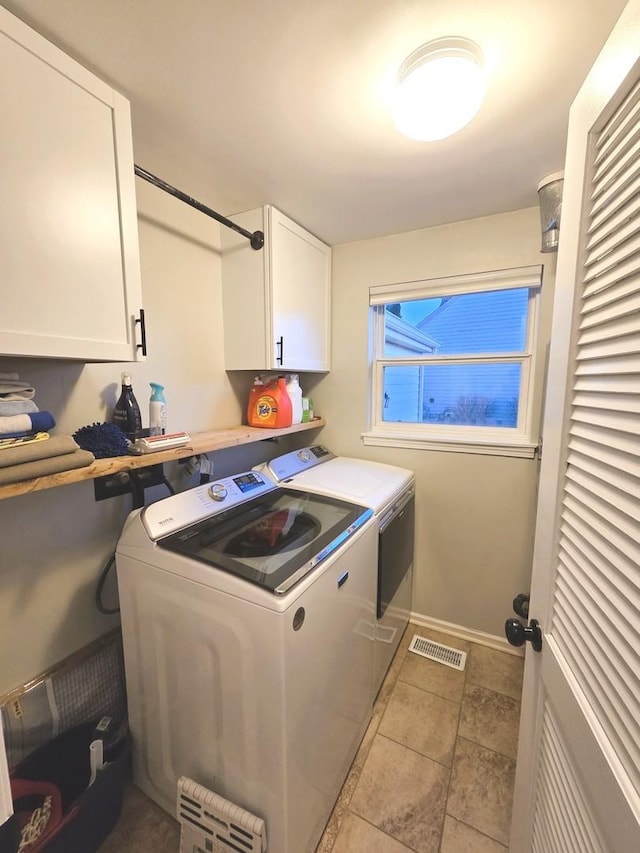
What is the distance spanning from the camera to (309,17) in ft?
2.70

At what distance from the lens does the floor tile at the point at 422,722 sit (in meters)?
1.50

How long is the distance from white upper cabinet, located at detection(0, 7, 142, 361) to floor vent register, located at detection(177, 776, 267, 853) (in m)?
1.38

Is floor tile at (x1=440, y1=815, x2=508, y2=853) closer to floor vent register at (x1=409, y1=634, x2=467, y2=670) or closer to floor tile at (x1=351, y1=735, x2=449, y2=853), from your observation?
floor tile at (x1=351, y1=735, x2=449, y2=853)

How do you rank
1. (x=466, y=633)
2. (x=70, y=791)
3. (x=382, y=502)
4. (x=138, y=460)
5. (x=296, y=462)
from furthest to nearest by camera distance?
(x=466, y=633)
(x=296, y=462)
(x=382, y=502)
(x=70, y=791)
(x=138, y=460)

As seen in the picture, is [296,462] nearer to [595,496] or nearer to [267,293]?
[267,293]

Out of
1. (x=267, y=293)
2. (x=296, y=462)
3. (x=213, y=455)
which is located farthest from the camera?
(x=296, y=462)

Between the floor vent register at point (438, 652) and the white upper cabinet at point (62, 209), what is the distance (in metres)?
2.17

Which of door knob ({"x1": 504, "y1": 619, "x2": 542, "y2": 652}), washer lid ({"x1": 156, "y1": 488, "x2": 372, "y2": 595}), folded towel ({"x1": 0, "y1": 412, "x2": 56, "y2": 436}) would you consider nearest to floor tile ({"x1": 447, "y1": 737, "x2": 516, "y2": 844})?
door knob ({"x1": 504, "y1": 619, "x2": 542, "y2": 652})

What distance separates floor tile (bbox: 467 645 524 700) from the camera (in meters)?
1.78

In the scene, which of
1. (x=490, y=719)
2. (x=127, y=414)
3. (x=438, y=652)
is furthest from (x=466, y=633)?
(x=127, y=414)

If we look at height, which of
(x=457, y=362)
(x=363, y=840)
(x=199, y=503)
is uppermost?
(x=457, y=362)

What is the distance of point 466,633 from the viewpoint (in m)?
2.11

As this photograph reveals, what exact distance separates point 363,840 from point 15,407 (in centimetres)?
181

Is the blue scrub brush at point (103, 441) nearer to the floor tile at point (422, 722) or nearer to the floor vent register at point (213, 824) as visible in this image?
the floor vent register at point (213, 824)
